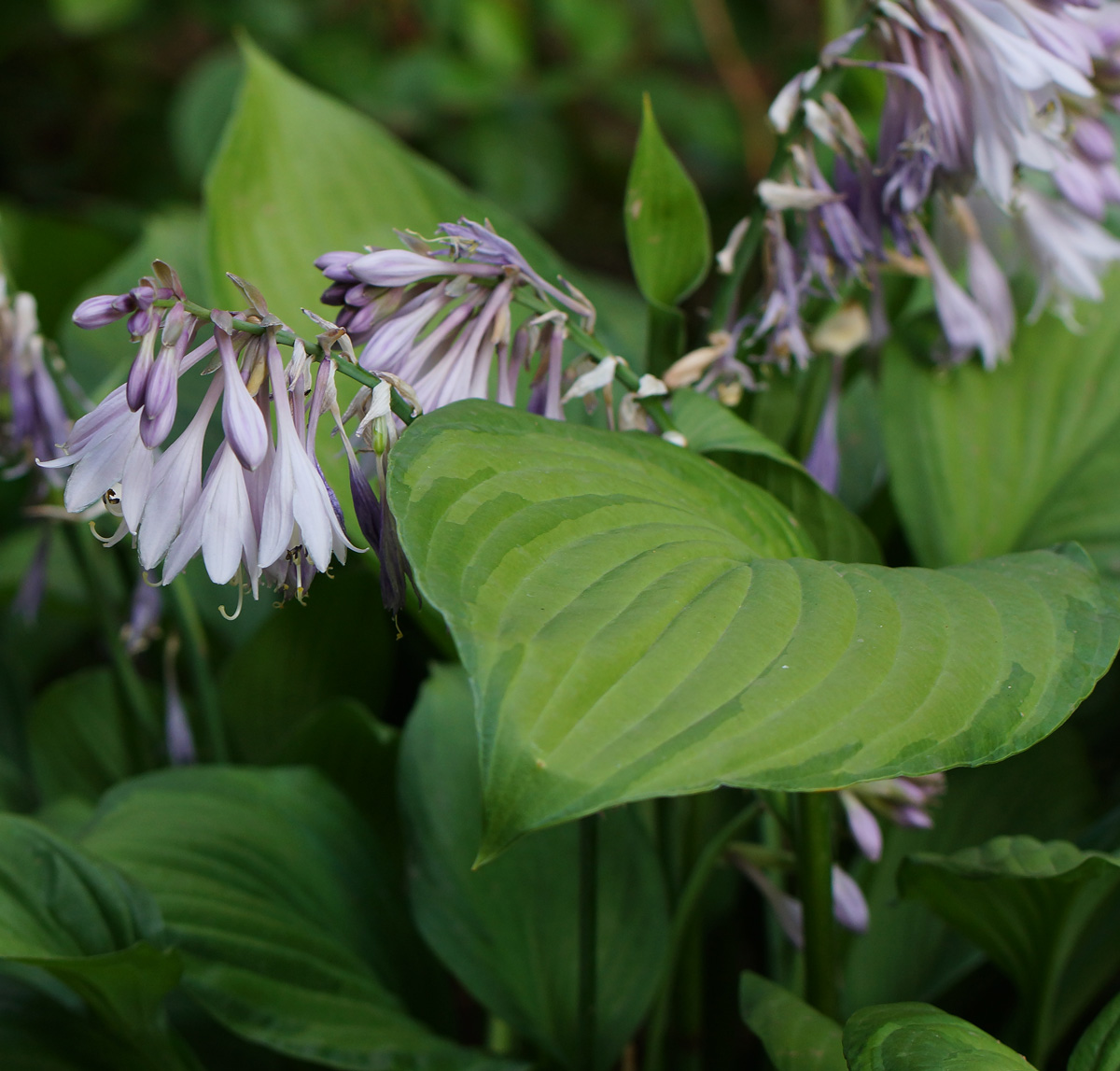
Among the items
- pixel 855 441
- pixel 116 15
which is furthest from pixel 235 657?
pixel 116 15

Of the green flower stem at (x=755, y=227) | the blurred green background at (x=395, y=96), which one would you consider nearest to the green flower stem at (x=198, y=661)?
the green flower stem at (x=755, y=227)

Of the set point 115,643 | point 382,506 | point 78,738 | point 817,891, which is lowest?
point 78,738

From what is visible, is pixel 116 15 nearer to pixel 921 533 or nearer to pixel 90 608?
pixel 90 608

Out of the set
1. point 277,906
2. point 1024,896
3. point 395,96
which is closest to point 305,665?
point 277,906

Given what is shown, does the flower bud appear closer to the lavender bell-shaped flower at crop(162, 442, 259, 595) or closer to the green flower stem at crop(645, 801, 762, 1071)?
the lavender bell-shaped flower at crop(162, 442, 259, 595)

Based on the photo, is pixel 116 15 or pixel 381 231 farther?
pixel 116 15

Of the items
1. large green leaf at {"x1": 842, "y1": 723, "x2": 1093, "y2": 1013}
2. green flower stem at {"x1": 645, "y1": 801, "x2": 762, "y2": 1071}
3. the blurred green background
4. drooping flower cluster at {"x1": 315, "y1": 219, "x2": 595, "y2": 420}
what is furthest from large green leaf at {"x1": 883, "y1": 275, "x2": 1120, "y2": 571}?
the blurred green background

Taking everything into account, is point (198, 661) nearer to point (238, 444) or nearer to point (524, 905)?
point (524, 905)

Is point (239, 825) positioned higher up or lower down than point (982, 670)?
lower down
